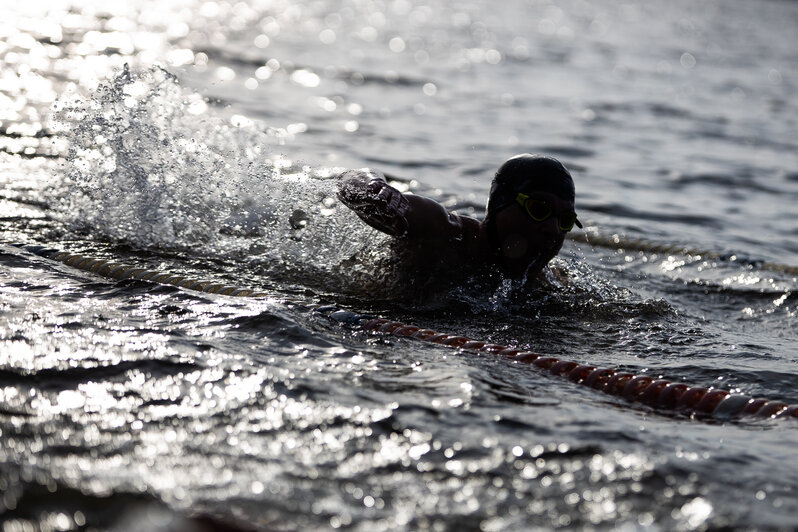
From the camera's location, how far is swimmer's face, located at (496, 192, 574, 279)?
5.22 m

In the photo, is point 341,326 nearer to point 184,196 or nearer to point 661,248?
point 184,196

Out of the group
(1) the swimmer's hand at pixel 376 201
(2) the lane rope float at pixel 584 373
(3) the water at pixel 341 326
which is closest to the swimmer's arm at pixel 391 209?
(1) the swimmer's hand at pixel 376 201

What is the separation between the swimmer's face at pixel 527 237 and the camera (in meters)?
5.22

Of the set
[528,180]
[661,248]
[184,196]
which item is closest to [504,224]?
[528,180]

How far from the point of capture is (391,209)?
4.85 metres

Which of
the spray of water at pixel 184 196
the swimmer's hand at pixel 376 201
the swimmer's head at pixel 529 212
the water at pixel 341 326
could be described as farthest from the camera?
the spray of water at pixel 184 196

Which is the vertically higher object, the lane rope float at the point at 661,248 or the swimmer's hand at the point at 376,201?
the swimmer's hand at the point at 376,201

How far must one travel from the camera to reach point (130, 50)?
1619cm

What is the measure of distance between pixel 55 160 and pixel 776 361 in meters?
5.95

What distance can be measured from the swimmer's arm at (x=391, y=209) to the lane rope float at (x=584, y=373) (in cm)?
51

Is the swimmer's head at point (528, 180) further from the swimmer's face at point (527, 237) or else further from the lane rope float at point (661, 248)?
the lane rope float at point (661, 248)

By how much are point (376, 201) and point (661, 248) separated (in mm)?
3685

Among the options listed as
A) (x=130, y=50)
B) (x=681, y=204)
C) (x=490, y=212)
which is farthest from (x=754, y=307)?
(x=130, y=50)

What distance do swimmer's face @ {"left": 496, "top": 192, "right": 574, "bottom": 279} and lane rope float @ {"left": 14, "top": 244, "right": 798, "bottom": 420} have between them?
33.4 inches
